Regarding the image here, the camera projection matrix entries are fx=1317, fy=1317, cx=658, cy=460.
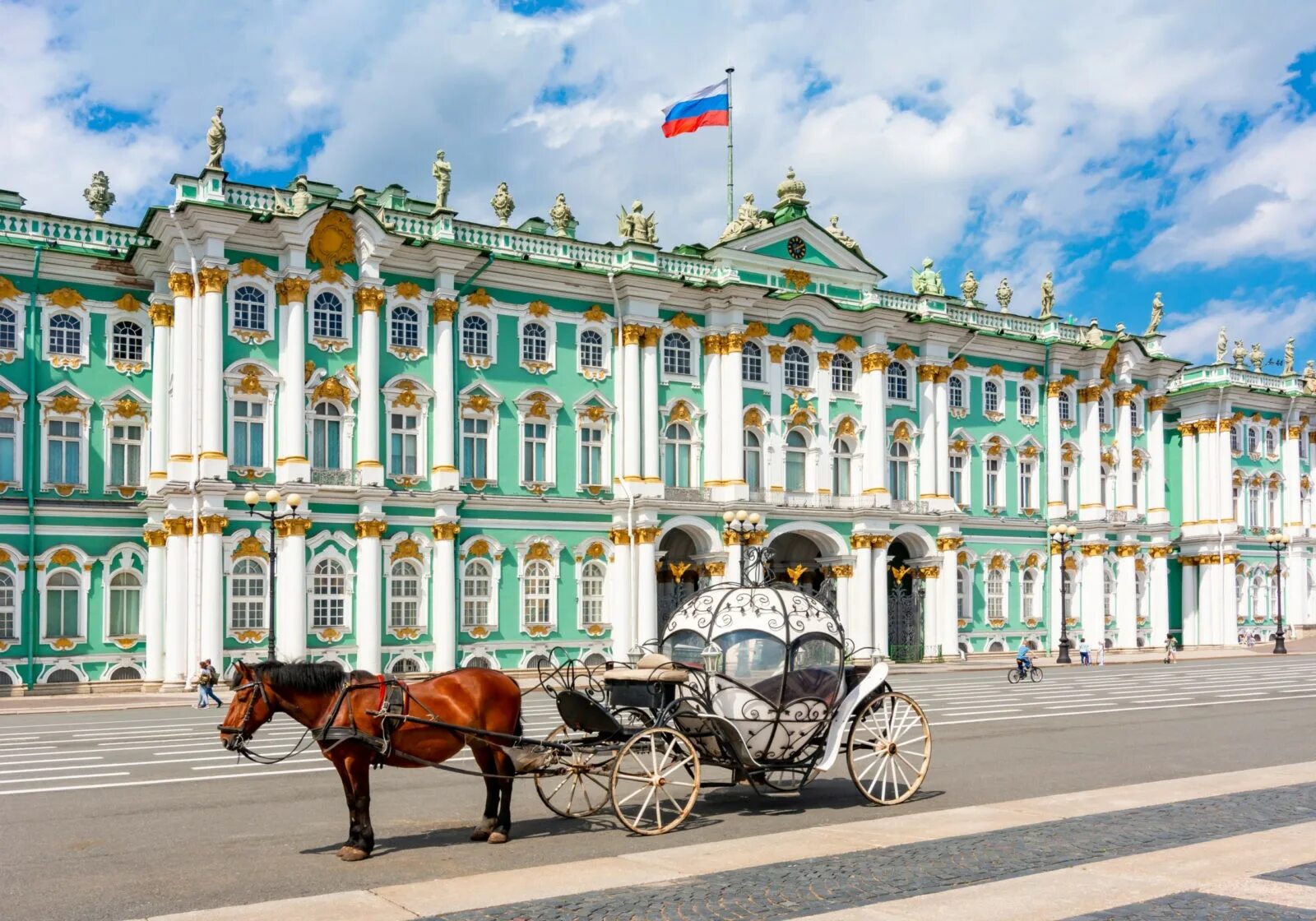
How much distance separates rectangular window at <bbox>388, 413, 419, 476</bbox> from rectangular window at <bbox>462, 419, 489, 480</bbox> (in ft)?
5.65

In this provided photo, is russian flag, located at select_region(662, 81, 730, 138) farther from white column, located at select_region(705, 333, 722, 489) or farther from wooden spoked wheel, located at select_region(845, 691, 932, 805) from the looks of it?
wooden spoked wheel, located at select_region(845, 691, 932, 805)

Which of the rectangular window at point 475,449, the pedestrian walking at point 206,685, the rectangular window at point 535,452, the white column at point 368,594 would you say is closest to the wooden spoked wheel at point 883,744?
the pedestrian walking at point 206,685

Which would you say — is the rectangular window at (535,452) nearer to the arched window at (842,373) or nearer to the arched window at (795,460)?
the arched window at (795,460)

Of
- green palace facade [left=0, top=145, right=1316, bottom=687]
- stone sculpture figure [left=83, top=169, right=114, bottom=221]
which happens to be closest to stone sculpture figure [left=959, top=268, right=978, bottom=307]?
green palace facade [left=0, top=145, right=1316, bottom=687]

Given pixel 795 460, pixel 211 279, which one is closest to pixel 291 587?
pixel 211 279

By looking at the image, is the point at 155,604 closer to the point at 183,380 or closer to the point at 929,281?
the point at 183,380

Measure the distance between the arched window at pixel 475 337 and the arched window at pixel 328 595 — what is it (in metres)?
8.39

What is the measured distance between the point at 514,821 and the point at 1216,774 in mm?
9409

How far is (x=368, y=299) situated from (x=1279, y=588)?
43012 millimetres

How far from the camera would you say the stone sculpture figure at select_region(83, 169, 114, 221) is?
1622 inches

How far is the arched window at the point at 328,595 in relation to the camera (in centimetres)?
3956

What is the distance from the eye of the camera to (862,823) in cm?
1363

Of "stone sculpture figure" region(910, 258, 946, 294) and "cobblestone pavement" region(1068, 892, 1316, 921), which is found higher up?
"stone sculpture figure" region(910, 258, 946, 294)

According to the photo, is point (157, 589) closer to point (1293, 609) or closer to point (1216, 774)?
point (1216, 774)
